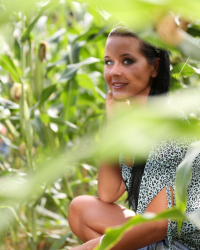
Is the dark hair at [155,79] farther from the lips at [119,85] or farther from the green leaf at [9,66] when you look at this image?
the green leaf at [9,66]

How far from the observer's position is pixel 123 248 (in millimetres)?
668

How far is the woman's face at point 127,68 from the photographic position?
725mm

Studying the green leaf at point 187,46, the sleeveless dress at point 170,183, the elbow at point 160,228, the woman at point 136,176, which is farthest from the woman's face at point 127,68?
the green leaf at point 187,46

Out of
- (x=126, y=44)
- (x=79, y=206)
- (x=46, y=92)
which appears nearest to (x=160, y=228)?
(x=79, y=206)

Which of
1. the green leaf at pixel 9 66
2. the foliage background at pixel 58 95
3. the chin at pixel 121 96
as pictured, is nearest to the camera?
the foliage background at pixel 58 95

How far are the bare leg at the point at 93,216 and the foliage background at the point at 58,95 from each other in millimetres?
87

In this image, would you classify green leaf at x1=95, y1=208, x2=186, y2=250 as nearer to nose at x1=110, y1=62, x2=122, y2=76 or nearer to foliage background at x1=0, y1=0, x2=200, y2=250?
foliage background at x1=0, y1=0, x2=200, y2=250

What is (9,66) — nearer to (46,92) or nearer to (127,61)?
(46,92)

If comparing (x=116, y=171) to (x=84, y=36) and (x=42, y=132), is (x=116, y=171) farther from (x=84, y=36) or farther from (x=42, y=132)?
(x=84, y=36)

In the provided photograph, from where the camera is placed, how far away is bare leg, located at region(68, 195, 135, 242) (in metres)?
Answer: 0.79

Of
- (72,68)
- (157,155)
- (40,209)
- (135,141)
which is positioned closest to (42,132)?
(72,68)

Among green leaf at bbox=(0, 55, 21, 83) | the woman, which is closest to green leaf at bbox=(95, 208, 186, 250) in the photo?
the woman

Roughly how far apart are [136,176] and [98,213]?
13 cm

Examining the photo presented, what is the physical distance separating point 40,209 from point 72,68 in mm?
579
